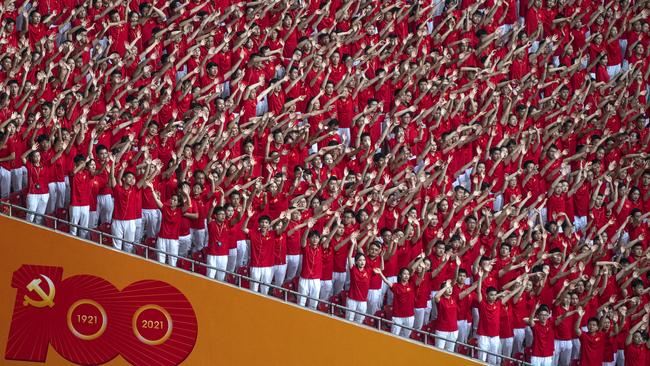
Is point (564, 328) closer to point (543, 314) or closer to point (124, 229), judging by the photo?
point (543, 314)

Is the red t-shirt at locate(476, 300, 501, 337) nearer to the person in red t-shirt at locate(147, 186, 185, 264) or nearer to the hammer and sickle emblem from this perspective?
the person in red t-shirt at locate(147, 186, 185, 264)

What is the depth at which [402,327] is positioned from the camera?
1377cm

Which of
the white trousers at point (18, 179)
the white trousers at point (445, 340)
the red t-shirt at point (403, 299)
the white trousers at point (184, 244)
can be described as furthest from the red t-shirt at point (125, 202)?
the white trousers at point (445, 340)

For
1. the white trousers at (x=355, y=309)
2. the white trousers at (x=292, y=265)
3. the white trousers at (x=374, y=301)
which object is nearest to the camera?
the white trousers at (x=355, y=309)

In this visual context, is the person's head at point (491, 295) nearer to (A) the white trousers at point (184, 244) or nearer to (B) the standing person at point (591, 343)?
(B) the standing person at point (591, 343)

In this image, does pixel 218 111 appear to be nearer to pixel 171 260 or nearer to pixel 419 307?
pixel 171 260

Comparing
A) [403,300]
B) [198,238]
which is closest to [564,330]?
[403,300]

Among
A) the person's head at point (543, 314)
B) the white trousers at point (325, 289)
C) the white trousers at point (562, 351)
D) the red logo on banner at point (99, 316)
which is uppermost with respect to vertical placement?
the person's head at point (543, 314)

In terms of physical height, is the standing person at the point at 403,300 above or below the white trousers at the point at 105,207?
below

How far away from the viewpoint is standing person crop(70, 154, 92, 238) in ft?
45.6

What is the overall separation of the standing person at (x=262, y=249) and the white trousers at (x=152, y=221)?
0.99 m

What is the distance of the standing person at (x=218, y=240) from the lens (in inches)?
547

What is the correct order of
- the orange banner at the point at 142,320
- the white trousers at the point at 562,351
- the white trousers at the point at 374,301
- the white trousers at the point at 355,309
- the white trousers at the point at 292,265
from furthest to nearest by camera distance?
the white trousers at the point at 562,351 → the white trousers at the point at 292,265 → the white trousers at the point at 374,301 → the white trousers at the point at 355,309 → the orange banner at the point at 142,320

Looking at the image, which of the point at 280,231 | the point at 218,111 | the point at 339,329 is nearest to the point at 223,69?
the point at 218,111
